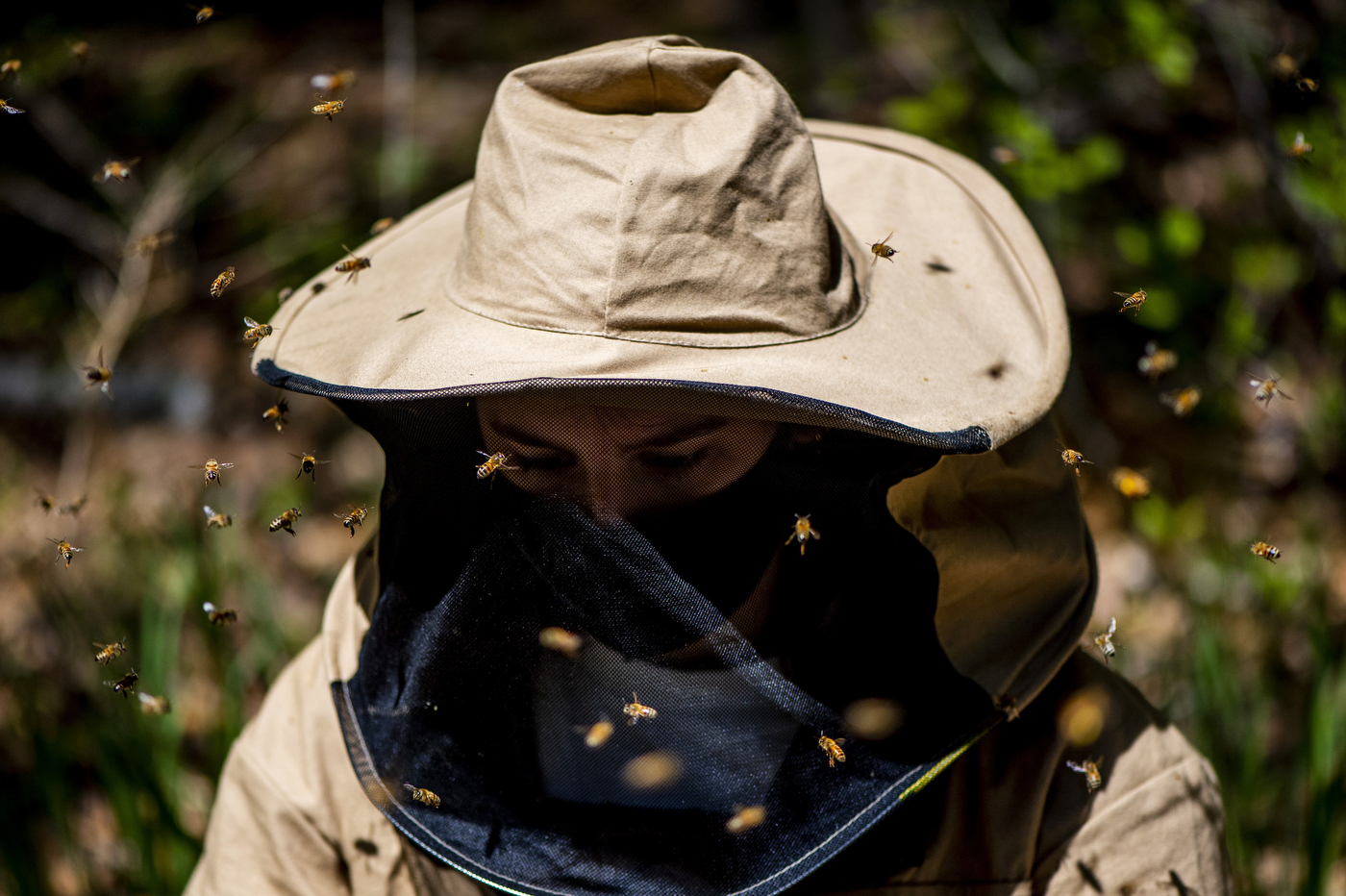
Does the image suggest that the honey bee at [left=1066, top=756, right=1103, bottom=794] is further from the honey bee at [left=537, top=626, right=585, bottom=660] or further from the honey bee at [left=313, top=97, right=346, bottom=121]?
the honey bee at [left=313, top=97, right=346, bottom=121]

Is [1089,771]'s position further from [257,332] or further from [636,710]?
[257,332]

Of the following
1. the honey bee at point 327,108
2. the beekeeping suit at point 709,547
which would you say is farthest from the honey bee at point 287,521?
the honey bee at point 327,108

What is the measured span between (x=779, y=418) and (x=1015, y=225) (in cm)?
75

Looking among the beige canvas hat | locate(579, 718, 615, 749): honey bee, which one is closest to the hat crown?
the beige canvas hat

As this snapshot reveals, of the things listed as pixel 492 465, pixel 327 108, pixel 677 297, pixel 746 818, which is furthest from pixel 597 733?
pixel 327 108

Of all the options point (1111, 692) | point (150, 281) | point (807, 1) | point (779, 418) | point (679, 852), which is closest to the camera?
point (779, 418)

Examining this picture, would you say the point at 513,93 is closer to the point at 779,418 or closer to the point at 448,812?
the point at 779,418

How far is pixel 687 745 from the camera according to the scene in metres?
1.45

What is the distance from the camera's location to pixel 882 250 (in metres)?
1.56

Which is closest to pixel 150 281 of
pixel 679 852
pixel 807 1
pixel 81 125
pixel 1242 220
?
pixel 81 125

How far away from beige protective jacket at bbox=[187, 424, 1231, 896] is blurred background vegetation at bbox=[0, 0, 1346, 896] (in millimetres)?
552

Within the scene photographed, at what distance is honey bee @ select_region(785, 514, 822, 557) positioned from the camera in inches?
51.4

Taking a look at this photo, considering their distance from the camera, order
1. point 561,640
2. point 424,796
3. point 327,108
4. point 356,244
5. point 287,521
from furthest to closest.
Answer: point 356,244 → point 327,108 → point 287,521 → point 424,796 → point 561,640

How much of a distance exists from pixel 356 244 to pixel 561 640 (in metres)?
4.20
